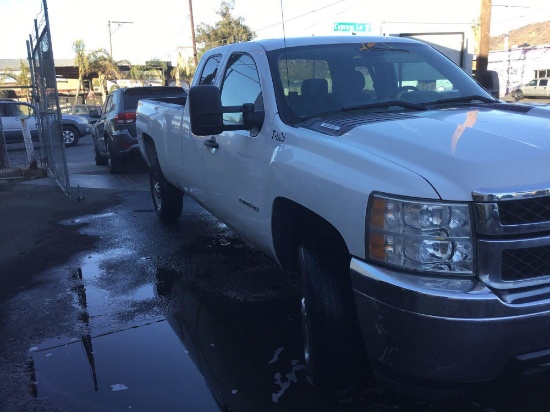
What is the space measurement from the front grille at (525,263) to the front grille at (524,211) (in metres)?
0.12

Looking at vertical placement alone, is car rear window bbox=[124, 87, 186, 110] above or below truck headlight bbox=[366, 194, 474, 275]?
above

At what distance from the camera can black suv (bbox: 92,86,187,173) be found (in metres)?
11.0

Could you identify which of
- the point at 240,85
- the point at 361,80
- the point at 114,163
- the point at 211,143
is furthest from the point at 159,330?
the point at 114,163

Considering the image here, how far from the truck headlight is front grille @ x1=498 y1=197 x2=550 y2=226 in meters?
0.14

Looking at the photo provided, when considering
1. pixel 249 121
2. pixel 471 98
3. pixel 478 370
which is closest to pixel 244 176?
pixel 249 121

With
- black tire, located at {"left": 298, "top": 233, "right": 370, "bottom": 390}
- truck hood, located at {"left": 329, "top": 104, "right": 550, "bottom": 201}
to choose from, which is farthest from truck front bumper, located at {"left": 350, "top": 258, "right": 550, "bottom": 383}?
black tire, located at {"left": 298, "top": 233, "right": 370, "bottom": 390}

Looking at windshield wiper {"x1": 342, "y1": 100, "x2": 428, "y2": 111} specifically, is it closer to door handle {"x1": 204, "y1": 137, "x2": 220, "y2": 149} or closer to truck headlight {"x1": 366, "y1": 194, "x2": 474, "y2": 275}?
door handle {"x1": 204, "y1": 137, "x2": 220, "y2": 149}

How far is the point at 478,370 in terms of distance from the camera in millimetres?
2242

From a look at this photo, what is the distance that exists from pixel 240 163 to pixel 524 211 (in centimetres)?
208

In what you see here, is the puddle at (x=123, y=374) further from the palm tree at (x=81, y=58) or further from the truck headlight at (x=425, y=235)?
the palm tree at (x=81, y=58)

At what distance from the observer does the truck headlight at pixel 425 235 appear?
228 cm

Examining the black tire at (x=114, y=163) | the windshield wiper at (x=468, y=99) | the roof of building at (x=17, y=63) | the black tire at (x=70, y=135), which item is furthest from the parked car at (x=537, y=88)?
the roof of building at (x=17, y=63)

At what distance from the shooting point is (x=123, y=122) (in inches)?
432

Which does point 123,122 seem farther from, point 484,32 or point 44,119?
point 484,32
